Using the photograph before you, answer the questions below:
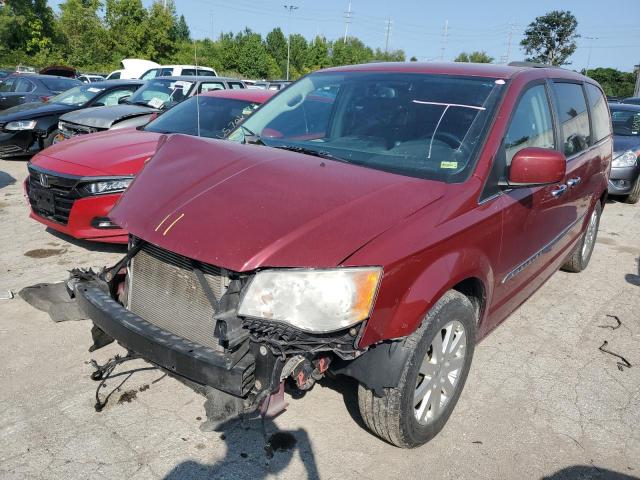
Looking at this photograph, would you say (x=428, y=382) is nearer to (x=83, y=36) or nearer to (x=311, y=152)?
(x=311, y=152)

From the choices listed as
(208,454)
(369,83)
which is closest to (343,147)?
(369,83)

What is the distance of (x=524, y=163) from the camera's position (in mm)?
2816

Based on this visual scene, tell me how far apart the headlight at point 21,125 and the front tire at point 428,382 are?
9.04 meters

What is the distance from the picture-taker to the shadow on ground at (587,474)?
2607 millimetres

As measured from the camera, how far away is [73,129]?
8.05 metres

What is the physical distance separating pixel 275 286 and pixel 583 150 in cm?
318

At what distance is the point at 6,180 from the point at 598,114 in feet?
27.1

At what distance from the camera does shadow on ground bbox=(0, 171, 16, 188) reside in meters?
8.21

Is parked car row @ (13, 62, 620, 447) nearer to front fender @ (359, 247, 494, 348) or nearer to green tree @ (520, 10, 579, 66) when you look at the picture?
front fender @ (359, 247, 494, 348)

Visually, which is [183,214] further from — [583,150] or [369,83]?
[583,150]

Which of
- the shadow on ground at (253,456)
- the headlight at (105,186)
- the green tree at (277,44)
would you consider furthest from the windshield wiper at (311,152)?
the green tree at (277,44)

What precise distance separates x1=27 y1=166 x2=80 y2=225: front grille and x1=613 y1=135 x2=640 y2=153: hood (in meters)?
8.39

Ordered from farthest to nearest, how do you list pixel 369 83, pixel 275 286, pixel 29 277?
pixel 29 277 → pixel 369 83 → pixel 275 286

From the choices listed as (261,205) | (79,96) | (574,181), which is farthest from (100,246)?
(79,96)
